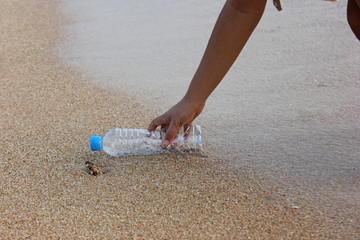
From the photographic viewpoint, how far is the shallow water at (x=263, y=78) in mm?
2203

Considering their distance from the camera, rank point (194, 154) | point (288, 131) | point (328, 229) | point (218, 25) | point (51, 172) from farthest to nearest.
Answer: point (288, 131) → point (194, 154) → point (51, 172) → point (218, 25) → point (328, 229)

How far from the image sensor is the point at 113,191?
75.7 inches

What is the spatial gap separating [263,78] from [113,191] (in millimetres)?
1794

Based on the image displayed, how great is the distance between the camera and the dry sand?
65.9 inches

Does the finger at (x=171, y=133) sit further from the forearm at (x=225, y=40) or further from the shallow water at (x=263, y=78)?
the shallow water at (x=263, y=78)

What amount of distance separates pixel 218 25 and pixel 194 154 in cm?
73

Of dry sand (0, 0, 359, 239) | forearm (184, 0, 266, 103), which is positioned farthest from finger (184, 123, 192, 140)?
forearm (184, 0, 266, 103)

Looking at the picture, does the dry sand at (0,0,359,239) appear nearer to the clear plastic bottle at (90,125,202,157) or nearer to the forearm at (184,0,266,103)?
the clear plastic bottle at (90,125,202,157)

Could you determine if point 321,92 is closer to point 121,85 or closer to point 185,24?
point 121,85

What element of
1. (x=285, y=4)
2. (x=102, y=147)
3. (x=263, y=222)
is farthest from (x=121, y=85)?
(x=285, y=4)

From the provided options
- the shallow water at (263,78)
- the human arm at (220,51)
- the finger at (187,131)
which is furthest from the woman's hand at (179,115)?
the shallow water at (263,78)

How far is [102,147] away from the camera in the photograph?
2.19 meters

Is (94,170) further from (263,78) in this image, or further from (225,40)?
(263,78)

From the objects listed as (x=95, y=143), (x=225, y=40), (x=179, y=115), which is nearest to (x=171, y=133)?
(x=179, y=115)
